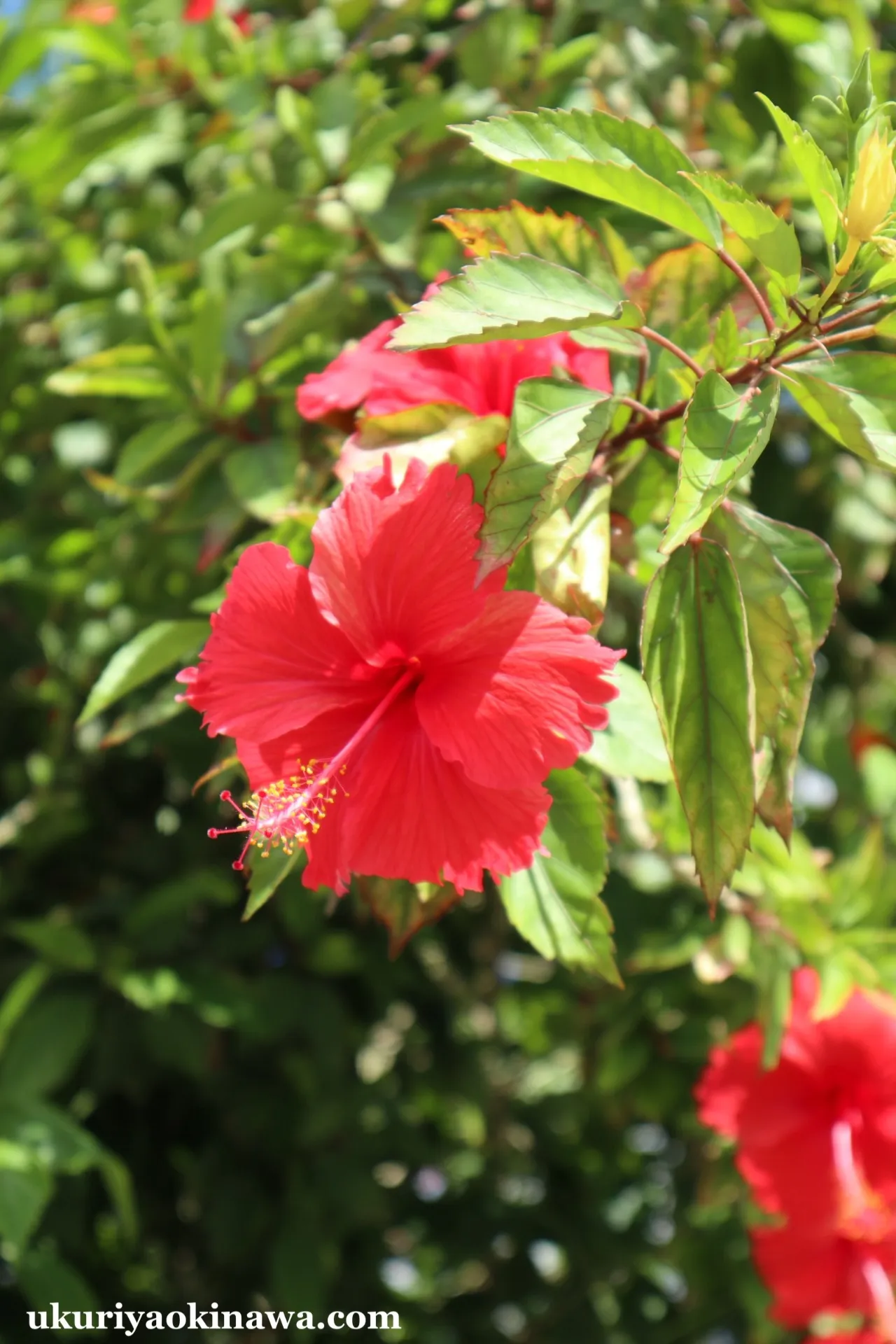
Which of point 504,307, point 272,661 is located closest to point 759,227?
point 504,307

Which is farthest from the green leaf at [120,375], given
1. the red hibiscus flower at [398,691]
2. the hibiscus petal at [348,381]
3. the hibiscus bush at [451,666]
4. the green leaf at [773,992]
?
the green leaf at [773,992]

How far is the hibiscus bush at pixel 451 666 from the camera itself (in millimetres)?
698

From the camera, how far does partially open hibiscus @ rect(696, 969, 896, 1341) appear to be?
3.62 ft

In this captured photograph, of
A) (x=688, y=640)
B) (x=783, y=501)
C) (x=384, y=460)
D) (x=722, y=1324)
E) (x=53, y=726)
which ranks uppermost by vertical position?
(x=384, y=460)

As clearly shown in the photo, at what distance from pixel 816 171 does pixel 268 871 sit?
0.50 metres

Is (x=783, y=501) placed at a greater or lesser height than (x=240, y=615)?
lesser

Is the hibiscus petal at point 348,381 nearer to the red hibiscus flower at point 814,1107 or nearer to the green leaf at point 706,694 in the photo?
the green leaf at point 706,694

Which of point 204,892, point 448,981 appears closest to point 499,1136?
point 448,981

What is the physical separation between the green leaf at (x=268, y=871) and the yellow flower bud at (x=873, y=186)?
46 cm

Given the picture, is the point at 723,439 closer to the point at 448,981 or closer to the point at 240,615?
the point at 240,615

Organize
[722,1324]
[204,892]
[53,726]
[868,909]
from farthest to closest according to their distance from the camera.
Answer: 1. [722,1324]
2. [53,726]
3. [204,892]
4. [868,909]

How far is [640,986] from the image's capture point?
1.39 m

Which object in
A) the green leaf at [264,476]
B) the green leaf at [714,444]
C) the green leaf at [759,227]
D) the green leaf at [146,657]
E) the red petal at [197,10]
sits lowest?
the green leaf at [146,657]

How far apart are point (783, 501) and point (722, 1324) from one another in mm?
1100
